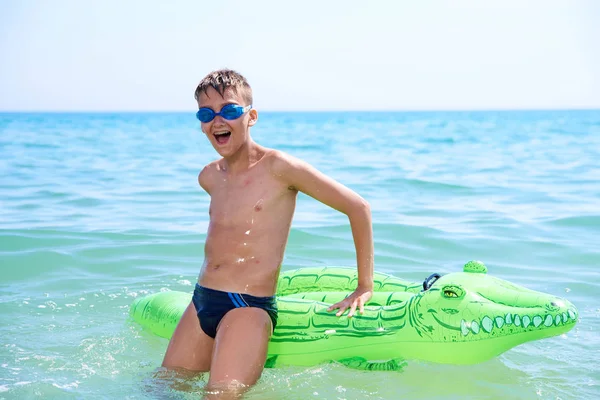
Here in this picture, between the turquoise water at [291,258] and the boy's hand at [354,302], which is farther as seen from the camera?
the turquoise water at [291,258]

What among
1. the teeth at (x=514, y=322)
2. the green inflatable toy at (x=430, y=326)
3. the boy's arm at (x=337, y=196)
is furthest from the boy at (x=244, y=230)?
the teeth at (x=514, y=322)

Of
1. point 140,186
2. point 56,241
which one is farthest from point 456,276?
point 140,186

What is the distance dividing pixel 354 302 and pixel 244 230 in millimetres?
624

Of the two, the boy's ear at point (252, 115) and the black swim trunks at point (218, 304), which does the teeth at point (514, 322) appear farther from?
the boy's ear at point (252, 115)

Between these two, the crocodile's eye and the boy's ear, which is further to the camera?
the boy's ear

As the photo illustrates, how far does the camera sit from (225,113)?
3.46 meters

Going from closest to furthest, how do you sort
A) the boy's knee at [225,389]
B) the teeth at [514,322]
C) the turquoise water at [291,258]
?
the boy's knee at [225,389], the teeth at [514,322], the turquoise water at [291,258]

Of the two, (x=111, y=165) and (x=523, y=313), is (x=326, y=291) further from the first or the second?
(x=111, y=165)

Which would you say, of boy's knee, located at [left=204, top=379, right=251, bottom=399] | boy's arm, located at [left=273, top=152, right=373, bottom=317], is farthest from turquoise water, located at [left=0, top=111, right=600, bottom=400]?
boy's arm, located at [left=273, top=152, right=373, bottom=317]

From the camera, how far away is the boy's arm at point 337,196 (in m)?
3.42

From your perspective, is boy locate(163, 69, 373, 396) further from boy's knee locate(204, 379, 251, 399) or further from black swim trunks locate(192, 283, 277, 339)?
boy's knee locate(204, 379, 251, 399)

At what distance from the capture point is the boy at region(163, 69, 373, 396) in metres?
3.43

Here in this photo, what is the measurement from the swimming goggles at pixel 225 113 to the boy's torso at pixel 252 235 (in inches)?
9.8

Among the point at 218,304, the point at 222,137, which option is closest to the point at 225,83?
the point at 222,137
